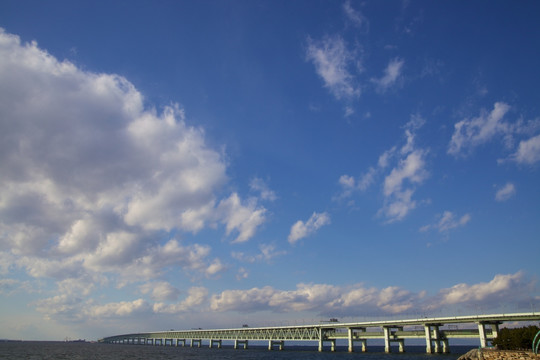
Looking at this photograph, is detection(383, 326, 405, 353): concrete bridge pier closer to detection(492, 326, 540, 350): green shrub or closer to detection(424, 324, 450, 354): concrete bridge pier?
detection(424, 324, 450, 354): concrete bridge pier

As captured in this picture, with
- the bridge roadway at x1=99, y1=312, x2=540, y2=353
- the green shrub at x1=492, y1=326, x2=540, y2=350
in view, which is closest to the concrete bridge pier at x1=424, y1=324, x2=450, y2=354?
the bridge roadway at x1=99, y1=312, x2=540, y2=353

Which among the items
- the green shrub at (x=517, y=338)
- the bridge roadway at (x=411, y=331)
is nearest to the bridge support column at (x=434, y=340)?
the bridge roadway at (x=411, y=331)

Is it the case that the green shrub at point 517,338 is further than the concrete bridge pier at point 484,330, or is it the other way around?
the concrete bridge pier at point 484,330

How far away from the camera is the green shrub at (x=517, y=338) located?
5825 cm

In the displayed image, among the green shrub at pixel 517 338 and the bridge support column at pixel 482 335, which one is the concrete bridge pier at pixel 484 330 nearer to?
the bridge support column at pixel 482 335

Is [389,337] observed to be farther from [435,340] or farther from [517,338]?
[517,338]

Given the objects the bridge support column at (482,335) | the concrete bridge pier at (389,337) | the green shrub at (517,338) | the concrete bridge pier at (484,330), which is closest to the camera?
the green shrub at (517,338)

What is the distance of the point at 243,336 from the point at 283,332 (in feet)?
118

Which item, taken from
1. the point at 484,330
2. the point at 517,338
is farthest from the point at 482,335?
the point at 517,338

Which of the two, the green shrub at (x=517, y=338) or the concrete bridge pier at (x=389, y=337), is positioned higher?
the green shrub at (x=517, y=338)

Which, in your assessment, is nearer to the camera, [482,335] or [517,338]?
[517,338]

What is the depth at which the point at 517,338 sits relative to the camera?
199 feet

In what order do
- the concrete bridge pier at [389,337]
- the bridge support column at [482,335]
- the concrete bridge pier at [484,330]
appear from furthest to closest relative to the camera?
1. the concrete bridge pier at [389,337]
2. the bridge support column at [482,335]
3. the concrete bridge pier at [484,330]

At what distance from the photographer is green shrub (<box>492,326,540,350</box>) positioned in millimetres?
58250
